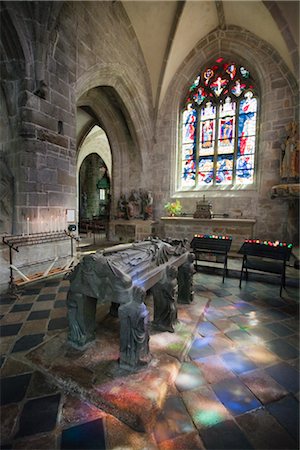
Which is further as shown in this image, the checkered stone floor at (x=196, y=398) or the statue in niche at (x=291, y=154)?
the statue in niche at (x=291, y=154)

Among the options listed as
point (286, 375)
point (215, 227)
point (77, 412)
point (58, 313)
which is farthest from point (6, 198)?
point (215, 227)

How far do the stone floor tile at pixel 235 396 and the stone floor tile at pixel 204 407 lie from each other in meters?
0.05

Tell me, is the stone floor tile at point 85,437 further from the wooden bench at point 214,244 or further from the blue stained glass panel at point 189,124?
the blue stained glass panel at point 189,124

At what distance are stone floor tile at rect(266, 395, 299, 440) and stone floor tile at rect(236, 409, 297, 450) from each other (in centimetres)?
4

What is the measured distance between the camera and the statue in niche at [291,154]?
224 inches

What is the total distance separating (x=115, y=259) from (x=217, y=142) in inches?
275

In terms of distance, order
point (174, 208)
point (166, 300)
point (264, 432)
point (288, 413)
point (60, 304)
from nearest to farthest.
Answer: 1. point (264, 432)
2. point (288, 413)
3. point (166, 300)
4. point (60, 304)
5. point (174, 208)

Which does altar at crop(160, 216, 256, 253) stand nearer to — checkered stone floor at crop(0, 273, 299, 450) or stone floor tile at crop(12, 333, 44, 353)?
checkered stone floor at crop(0, 273, 299, 450)

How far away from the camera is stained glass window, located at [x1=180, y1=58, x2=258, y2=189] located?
281 inches

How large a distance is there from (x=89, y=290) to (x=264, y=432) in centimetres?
153

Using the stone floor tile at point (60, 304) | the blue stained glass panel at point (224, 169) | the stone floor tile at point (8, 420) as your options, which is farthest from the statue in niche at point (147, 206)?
the stone floor tile at point (8, 420)

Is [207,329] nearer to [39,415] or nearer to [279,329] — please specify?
[279,329]

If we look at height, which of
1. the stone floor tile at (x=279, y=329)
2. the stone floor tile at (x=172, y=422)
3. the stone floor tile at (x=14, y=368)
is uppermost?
the stone floor tile at (x=14, y=368)

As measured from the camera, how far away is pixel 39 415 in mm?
1396
